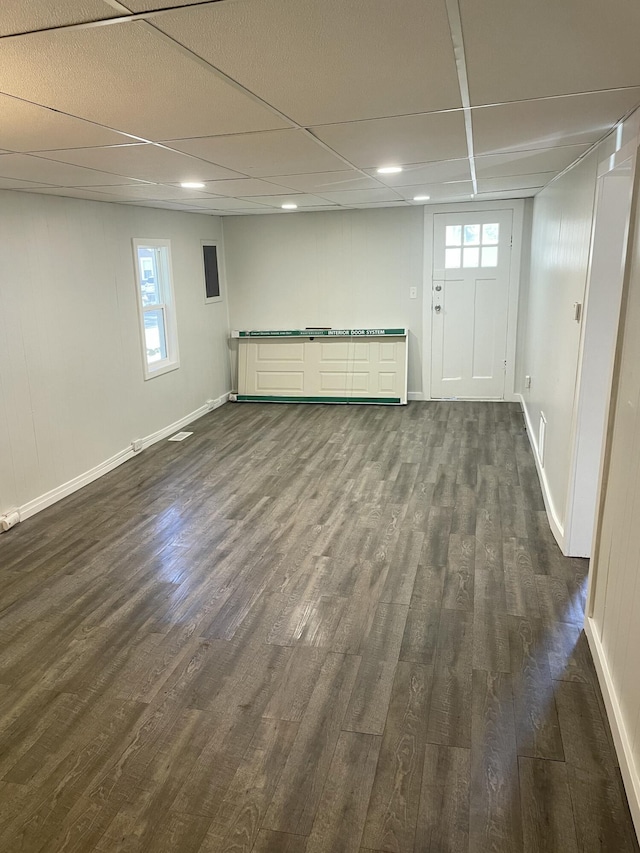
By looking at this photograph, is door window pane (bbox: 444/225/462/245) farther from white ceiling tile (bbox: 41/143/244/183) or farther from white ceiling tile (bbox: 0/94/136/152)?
white ceiling tile (bbox: 0/94/136/152)

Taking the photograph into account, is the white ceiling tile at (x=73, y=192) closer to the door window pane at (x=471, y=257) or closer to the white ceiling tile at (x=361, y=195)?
the white ceiling tile at (x=361, y=195)

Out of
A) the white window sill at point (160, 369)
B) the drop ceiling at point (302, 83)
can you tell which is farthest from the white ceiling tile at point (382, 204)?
the drop ceiling at point (302, 83)

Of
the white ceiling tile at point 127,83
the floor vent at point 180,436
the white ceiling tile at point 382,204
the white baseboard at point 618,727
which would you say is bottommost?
the floor vent at point 180,436

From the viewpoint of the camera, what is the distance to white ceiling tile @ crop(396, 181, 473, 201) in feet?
14.9

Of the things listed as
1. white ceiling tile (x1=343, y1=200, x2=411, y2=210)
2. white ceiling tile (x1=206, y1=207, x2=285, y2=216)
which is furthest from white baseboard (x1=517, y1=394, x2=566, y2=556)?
white ceiling tile (x1=206, y1=207, x2=285, y2=216)

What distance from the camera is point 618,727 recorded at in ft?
6.77

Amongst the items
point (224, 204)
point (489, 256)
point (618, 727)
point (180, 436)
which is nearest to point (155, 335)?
point (180, 436)

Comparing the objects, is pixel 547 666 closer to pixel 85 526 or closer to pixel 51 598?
pixel 51 598

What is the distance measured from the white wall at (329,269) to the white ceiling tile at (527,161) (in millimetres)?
2785

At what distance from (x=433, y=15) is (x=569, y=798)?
2235 mm

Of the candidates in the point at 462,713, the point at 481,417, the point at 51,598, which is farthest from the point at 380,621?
the point at 481,417

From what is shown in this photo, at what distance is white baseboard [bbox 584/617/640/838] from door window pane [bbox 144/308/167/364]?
15.6 ft

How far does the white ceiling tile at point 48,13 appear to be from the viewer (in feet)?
3.69

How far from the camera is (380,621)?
288 cm
